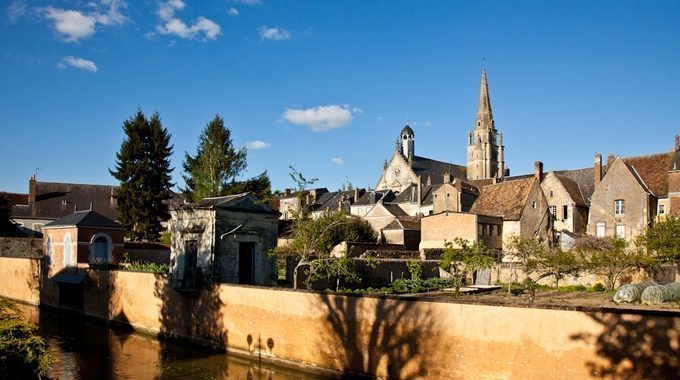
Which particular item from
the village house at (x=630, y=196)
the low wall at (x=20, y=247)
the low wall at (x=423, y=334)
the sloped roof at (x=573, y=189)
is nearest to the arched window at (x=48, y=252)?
the low wall at (x=20, y=247)

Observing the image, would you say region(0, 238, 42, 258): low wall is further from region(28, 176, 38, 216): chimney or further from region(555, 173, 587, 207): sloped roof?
region(555, 173, 587, 207): sloped roof

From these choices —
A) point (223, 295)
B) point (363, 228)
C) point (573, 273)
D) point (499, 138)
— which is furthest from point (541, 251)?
point (499, 138)

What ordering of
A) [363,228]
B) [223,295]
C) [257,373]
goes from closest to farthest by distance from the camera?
[257,373] → [223,295] → [363,228]

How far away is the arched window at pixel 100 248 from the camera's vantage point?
100 feet

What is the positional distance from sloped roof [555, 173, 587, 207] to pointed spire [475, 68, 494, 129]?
39759 millimetres

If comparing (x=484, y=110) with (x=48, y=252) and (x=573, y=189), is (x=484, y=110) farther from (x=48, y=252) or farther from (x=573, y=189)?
(x=48, y=252)

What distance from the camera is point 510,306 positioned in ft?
41.4

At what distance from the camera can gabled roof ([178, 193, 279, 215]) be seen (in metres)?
20.5

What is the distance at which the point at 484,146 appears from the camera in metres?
93.1

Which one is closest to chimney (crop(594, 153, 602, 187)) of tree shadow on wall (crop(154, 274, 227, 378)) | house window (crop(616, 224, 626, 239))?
house window (crop(616, 224, 626, 239))

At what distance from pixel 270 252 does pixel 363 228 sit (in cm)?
2239

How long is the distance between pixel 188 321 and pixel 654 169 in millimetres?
41104

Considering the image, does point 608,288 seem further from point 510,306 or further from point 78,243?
point 78,243

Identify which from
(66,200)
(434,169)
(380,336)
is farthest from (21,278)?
(434,169)
